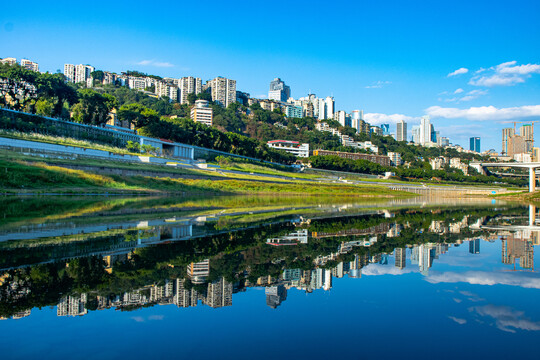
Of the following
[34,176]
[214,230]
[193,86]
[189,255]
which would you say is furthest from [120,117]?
[193,86]

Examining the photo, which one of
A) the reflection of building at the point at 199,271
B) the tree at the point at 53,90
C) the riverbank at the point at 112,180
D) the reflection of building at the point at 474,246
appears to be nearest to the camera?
the reflection of building at the point at 199,271

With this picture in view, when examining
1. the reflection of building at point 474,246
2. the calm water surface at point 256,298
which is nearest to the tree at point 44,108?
the calm water surface at point 256,298

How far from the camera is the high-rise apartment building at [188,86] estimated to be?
191 m

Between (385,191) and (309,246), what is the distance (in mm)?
64842

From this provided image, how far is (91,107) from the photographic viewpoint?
6072 centimetres

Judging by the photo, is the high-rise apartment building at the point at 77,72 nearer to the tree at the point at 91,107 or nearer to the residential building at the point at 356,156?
the residential building at the point at 356,156

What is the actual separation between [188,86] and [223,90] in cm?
1753

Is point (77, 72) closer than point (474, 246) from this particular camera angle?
No

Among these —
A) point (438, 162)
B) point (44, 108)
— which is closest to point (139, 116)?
point (44, 108)

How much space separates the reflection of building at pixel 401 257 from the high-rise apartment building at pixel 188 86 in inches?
7522

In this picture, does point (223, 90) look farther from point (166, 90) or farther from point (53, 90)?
point (53, 90)

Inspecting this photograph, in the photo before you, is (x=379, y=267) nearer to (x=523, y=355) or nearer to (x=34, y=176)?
(x=523, y=355)

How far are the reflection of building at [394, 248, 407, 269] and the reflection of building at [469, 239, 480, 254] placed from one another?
2.04 metres

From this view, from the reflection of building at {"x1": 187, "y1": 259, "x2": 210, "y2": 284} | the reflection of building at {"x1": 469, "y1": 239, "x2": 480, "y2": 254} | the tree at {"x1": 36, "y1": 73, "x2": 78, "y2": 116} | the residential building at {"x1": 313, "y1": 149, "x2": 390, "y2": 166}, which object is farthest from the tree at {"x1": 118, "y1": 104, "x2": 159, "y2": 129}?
the residential building at {"x1": 313, "y1": 149, "x2": 390, "y2": 166}
